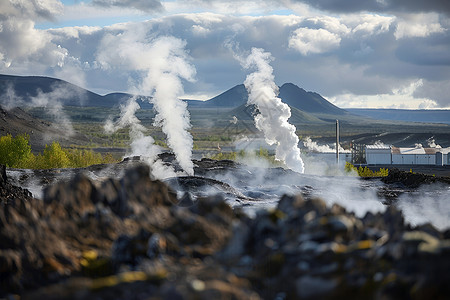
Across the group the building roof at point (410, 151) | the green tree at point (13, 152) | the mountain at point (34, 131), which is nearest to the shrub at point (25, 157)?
the green tree at point (13, 152)

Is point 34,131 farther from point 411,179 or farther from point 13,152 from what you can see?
point 411,179

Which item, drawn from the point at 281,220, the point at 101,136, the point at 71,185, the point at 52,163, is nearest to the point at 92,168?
the point at 52,163

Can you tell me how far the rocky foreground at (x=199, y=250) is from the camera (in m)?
9.44

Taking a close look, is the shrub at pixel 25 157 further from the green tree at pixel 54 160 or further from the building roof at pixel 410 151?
the building roof at pixel 410 151

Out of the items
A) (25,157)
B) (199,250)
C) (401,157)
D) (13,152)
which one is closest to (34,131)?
(25,157)

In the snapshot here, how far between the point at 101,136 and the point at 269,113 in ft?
411

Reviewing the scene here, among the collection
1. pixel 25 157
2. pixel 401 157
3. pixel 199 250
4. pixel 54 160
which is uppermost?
pixel 199 250

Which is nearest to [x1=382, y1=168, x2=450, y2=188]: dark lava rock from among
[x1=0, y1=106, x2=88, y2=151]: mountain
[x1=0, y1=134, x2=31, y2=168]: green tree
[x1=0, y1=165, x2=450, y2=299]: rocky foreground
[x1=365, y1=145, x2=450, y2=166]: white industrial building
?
[x1=0, y1=165, x2=450, y2=299]: rocky foreground

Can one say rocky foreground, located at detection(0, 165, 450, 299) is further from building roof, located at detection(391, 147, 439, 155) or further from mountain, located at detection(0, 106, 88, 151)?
mountain, located at detection(0, 106, 88, 151)

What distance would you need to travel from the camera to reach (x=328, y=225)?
11.0m

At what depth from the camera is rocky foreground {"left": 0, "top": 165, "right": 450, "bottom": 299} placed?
9438 millimetres

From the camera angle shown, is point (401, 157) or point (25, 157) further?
point (401, 157)

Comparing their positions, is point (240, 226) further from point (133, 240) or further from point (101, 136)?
point (101, 136)

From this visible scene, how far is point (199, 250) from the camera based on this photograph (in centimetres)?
1145
